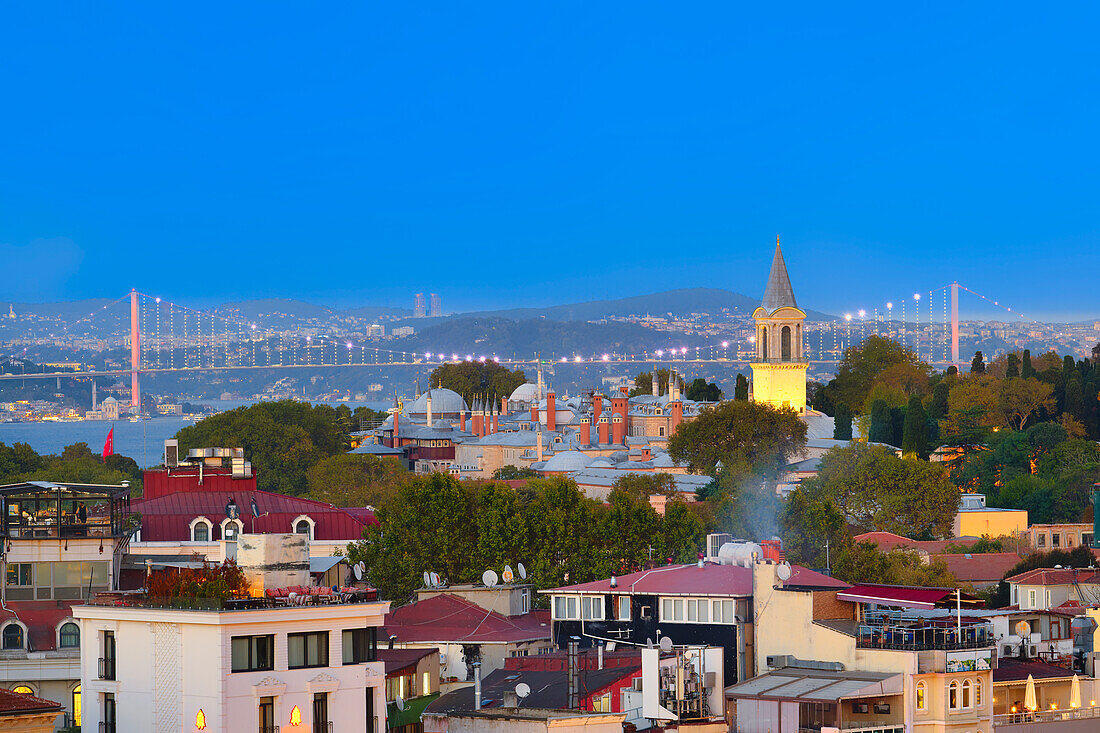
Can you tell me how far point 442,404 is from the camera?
128750mm

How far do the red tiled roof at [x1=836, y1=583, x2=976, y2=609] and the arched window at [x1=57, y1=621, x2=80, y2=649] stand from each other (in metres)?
8.96

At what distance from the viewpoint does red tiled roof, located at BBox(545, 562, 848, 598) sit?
27.2m

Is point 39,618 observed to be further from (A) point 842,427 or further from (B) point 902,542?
(A) point 842,427

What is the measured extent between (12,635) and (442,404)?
350ft

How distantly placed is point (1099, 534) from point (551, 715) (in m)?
38.9

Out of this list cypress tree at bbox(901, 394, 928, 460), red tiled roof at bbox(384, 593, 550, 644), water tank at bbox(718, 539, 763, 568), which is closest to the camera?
red tiled roof at bbox(384, 593, 550, 644)

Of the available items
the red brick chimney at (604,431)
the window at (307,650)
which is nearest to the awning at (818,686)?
the window at (307,650)

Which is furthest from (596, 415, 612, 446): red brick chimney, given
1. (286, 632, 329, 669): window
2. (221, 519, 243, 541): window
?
(286, 632, 329, 669): window

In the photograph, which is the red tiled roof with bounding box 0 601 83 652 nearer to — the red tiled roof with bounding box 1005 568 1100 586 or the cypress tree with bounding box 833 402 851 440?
the red tiled roof with bounding box 1005 568 1100 586

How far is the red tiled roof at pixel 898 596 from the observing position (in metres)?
24.5

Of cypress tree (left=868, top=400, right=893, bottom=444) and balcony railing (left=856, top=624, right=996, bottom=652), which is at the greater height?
cypress tree (left=868, top=400, right=893, bottom=444)

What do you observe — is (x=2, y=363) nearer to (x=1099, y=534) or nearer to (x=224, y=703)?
(x=1099, y=534)

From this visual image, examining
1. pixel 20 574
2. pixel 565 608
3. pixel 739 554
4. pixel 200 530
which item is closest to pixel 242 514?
pixel 200 530

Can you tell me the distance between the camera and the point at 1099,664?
2648 cm
